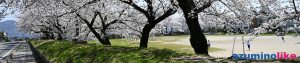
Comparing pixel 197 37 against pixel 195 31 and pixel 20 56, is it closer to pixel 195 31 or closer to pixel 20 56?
pixel 195 31

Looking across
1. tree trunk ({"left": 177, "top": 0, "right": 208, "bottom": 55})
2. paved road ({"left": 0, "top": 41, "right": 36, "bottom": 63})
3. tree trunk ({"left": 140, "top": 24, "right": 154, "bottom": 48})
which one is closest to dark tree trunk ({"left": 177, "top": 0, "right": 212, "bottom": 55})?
A: tree trunk ({"left": 177, "top": 0, "right": 208, "bottom": 55})

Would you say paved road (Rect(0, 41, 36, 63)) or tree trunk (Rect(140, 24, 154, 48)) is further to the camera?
paved road (Rect(0, 41, 36, 63))

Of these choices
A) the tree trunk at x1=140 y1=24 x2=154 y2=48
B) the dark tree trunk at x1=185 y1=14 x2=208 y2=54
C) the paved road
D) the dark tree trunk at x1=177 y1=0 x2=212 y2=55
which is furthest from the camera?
the paved road

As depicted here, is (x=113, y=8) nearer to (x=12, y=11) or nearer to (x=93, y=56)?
(x=93, y=56)

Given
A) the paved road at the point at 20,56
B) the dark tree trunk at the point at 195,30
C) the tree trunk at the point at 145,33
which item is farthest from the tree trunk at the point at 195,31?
the paved road at the point at 20,56

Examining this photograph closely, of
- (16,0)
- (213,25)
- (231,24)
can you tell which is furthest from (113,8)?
(16,0)

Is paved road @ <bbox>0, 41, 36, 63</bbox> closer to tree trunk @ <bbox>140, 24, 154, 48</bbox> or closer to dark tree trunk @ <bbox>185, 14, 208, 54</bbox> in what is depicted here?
tree trunk @ <bbox>140, 24, 154, 48</bbox>

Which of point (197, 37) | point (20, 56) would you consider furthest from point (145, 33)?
point (20, 56)

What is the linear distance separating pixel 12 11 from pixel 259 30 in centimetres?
676

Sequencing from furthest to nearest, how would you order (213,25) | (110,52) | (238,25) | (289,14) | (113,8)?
1. (113,8)
2. (213,25)
3. (238,25)
4. (110,52)
5. (289,14)

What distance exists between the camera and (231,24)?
19.7 metres

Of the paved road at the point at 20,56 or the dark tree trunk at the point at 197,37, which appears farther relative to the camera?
the paved road at the point at 20,56

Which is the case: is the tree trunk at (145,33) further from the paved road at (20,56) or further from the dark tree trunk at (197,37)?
the paved road at (20,56)

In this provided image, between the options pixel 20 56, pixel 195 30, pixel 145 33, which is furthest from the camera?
pixel 20 56
